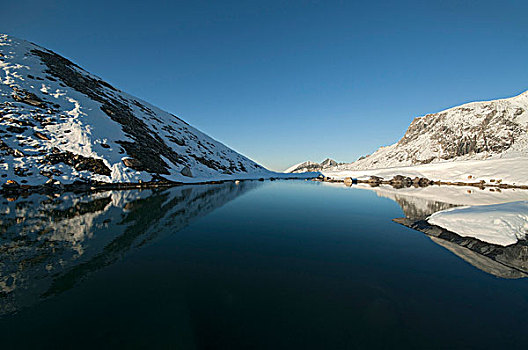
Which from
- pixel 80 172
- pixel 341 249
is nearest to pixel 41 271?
pixel 341 249

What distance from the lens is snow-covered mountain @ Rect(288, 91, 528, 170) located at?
293 feet

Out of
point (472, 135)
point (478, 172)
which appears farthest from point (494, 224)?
point (472, 135)

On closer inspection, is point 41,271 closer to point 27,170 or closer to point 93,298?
point 93,298

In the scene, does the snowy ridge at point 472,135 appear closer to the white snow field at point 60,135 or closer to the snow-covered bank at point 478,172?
the snow-covered bank at point 478,172

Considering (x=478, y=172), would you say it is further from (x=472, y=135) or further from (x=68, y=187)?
(x=68, y=187)

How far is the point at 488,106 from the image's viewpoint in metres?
110

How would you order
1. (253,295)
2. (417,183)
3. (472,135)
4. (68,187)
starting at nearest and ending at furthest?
(253,295)
(68,187)
(417,183)
(472,135)

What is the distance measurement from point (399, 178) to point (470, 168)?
15.7 meters

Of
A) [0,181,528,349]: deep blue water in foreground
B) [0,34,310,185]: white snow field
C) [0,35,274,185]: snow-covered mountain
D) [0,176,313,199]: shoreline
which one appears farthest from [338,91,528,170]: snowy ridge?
[0,176,313,199]: shoreline

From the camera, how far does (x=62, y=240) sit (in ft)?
31.8

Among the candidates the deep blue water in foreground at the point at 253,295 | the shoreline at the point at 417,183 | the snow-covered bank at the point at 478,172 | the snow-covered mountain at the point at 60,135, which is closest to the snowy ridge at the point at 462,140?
the snow-covered bank at the point at 478,172

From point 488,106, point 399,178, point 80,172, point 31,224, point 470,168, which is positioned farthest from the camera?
point 488,106

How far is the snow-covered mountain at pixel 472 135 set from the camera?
8938 centimetres

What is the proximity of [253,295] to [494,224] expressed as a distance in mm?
12229
